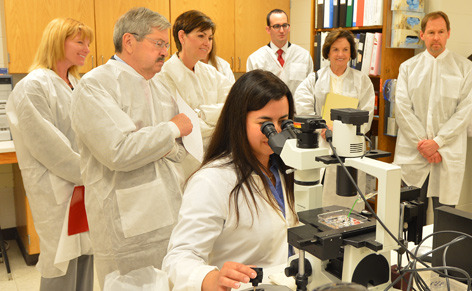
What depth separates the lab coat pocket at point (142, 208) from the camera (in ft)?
6.05

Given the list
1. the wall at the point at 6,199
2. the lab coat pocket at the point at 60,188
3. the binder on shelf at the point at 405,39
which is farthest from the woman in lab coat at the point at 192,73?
the wall at the point at 6,199

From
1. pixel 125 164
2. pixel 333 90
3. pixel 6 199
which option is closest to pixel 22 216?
pixel 6 199

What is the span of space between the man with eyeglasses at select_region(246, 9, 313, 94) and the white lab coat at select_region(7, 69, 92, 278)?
6.34 feet

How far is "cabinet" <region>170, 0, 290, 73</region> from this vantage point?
437 centimetres

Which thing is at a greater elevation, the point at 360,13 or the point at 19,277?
the point at 360,13

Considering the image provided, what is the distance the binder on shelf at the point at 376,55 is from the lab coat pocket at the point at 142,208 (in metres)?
2.46

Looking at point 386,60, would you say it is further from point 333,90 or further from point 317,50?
point 317,50

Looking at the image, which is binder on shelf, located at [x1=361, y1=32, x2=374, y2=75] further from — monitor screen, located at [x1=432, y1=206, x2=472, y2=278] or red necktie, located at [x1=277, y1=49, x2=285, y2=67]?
monitor screen, located at [x1=432, y1=206, x2=472, y2=278]

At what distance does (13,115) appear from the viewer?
88.7 inches

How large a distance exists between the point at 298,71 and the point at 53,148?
7.41 ft

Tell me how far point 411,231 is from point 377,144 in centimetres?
283

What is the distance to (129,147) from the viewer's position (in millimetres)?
1727

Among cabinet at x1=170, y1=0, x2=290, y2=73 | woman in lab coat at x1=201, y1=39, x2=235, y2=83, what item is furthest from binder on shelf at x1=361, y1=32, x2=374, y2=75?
woman in lab coat at x1=201, y1=39, x2=235, y2=83

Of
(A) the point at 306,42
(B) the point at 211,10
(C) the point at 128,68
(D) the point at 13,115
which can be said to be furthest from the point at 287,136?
(A) the point at 306,42
